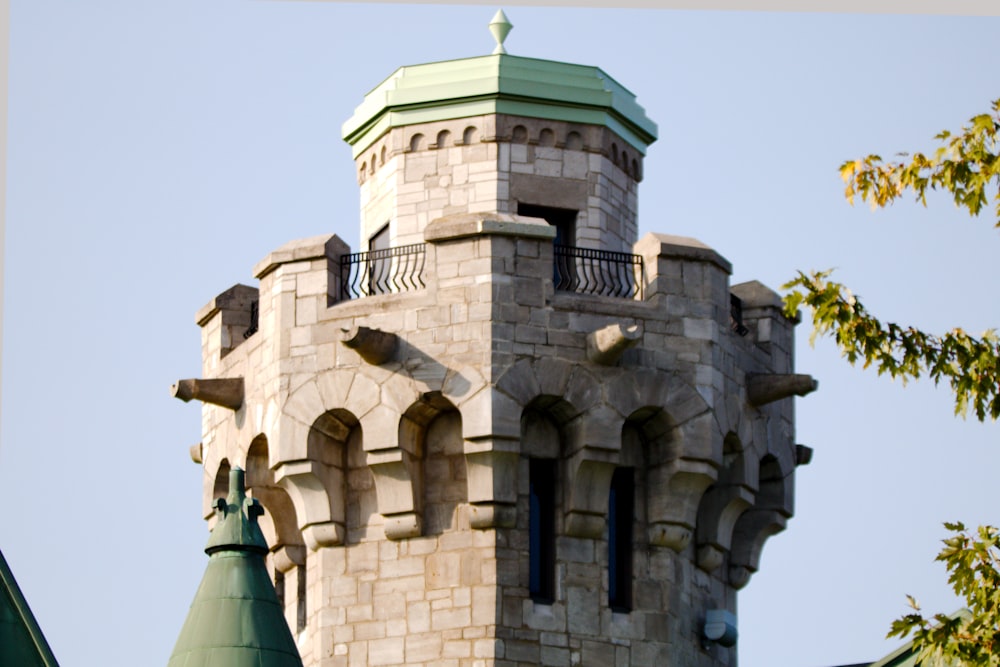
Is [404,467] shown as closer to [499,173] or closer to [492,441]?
[492,441]

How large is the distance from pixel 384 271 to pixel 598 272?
6.69ft

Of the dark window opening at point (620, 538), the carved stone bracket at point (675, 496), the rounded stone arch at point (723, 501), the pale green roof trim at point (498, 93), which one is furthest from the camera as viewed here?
the pale green roof trim at point (498, 93)

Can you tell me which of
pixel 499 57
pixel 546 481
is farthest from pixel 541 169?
pixel 546 481

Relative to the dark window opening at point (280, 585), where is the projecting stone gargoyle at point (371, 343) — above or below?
above

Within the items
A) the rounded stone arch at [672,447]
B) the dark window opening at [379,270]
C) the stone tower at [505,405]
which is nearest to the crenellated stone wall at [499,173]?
the stone tower at [505,405]

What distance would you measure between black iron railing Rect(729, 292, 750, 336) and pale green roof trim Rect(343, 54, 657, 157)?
6.38 ft

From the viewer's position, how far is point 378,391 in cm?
3069

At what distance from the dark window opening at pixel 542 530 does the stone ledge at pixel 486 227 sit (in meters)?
2.11

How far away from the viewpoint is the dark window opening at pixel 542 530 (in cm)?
3052

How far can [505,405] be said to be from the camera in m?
30.3

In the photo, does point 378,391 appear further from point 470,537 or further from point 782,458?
point 782,458

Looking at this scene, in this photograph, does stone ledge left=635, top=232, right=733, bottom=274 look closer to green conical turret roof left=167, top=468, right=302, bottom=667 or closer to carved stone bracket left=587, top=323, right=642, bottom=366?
carved stone bracket left=587, top=323, right=642, bottom=366

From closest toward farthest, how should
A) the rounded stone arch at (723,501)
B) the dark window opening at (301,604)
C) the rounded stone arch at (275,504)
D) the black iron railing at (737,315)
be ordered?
the dark window opening at (301,604) → the rounded stone arch at (723,501) → the rounded stone arch at (275,504) → the black iron railing at (737,315)

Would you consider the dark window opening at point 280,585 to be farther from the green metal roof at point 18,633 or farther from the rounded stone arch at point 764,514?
the green metal roof at point 18,633
